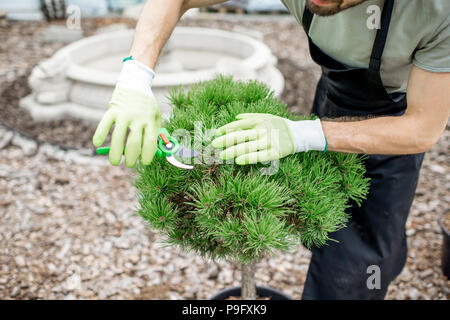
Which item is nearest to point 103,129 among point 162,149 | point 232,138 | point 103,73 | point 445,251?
point 162,149

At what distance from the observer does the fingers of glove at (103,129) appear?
46.1 inches

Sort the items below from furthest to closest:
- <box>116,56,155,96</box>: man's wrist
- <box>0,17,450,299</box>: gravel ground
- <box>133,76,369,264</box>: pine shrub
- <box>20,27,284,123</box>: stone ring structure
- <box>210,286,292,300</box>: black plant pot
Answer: <box>20,27,284,123</box>: stone ring structure, <box>0,17,450,299</box>: gravel ground, <box>210,286,292,300</box>: black plant pot, <box>116,56,155,96</box>: man's wrist, <box>133,76,369,264</box>: pine shrub

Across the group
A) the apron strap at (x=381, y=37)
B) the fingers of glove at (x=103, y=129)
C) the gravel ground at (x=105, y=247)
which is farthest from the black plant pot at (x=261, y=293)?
the apron strap at (x=381, y=37)

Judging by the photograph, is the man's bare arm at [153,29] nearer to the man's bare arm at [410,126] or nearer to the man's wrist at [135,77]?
the man's wrist at [135,77]

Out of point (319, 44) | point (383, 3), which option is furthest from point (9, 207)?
point (383, 3)

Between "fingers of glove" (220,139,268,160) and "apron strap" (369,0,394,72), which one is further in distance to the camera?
"apron strap" (369,0,394,72)

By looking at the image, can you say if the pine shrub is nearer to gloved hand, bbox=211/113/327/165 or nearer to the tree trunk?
gloved hand, bbox=211/113/327/165

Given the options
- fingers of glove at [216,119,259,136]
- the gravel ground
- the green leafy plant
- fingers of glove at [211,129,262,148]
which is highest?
fingers of glove at [216,119,259,136]

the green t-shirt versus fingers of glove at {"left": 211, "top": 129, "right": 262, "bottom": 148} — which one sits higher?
the green t-shirt

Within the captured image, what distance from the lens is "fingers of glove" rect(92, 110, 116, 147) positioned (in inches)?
46.1

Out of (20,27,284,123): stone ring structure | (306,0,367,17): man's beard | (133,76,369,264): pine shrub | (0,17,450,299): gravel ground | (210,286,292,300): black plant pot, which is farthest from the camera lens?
(20,27,284,123): stone ring structure

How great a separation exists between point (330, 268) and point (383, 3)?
3.84 ft

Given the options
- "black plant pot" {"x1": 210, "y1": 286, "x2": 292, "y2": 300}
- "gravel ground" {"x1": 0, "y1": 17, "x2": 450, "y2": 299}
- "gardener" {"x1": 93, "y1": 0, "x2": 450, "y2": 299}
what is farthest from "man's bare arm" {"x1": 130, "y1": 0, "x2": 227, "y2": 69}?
"black plant pot" {"x1": 210, "y1": 286, "x2": 292, "y2": 300}

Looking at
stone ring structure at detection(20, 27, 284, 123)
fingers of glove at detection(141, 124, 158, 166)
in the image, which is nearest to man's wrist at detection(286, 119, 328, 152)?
fingers of glove at detection(141, 124, 158, 166)
